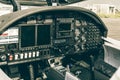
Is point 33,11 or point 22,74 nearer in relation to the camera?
point 33,11

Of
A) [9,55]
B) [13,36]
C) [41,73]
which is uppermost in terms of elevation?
[13,36]

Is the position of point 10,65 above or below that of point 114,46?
below

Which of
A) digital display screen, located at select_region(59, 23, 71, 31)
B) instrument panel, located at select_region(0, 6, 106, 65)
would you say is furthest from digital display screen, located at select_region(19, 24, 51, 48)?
digital display screen, located at select_region(59, 23, 71, 31)

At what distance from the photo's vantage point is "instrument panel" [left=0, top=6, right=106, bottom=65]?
4406mm

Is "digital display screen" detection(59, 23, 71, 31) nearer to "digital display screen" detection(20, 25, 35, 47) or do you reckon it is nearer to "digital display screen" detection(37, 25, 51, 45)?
"digital display screen" detection(37, 25, 51, 45)

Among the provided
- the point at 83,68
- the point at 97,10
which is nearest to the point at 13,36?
the point at 83,68

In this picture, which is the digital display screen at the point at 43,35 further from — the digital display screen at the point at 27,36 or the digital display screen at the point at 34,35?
the digital display screen at the point at 27,36

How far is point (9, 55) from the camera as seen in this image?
4.38 metres

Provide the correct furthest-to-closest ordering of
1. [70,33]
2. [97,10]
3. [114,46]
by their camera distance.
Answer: [97,10] → [70,33] → [114,46]

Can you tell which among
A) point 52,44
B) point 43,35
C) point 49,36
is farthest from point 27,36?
point 52,44

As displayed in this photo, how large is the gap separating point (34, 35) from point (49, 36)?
32 cm

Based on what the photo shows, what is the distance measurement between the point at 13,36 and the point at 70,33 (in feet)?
4.05

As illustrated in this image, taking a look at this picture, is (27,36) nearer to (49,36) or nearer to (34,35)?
(34,35)

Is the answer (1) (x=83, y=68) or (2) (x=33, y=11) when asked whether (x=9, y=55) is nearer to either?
(2) (x=33, y=11)
